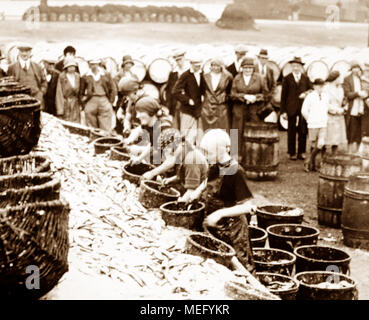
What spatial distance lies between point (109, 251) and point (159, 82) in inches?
457

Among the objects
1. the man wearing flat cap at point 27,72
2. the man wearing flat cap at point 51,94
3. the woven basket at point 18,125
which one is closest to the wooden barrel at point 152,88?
the man wearing flat cap at point 51,94

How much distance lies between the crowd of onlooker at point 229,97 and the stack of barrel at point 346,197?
3.29 meters

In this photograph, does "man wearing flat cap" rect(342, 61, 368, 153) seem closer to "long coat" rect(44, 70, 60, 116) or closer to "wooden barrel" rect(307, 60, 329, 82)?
"wooden barrel" rect(307, 60, 329, 82)

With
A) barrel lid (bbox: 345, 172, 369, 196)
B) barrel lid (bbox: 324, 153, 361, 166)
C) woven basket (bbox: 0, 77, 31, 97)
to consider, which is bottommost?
barrel lid (bbox: 345, 172, 369, 196)

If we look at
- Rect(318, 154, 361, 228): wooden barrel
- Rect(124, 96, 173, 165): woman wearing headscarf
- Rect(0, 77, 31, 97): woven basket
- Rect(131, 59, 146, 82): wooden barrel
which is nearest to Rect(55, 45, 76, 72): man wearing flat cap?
Rect(131, 59, 146, 82): wooden barrel

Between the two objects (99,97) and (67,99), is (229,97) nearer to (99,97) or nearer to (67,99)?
(99,97)

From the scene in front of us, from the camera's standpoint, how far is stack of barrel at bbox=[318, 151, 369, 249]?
7.77 m

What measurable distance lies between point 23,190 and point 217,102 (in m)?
8.95

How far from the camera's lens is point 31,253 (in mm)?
3379

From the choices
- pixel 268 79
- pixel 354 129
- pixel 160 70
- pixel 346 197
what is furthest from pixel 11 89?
pixel 160 70

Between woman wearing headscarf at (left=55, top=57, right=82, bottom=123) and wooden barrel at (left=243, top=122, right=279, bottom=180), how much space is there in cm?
390
